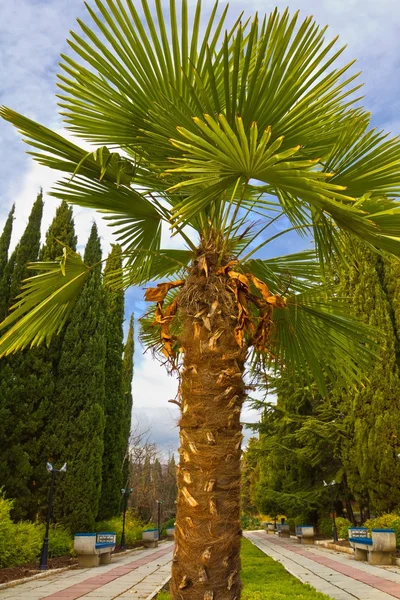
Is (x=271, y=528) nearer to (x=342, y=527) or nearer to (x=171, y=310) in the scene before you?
(x=342, y=527)

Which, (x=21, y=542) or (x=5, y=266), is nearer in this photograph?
(x=21, y=542)

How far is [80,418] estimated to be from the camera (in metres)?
16.0

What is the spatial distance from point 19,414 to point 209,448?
13.6 meters

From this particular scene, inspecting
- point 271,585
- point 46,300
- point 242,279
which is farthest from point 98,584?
point 242,279

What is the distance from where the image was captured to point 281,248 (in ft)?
15.7

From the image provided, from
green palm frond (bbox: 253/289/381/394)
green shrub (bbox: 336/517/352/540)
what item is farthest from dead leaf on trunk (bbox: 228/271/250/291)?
green shrub (bbox: 336/517/352/540)

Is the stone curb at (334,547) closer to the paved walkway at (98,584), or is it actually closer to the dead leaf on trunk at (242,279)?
the paved walkway at (98,584)

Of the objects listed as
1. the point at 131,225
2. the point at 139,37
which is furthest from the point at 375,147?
the point at 131,225

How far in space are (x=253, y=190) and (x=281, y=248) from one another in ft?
2.14

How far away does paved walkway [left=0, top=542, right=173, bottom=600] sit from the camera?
753 cm

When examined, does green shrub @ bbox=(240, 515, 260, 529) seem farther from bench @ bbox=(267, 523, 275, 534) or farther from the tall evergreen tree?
the tall evergreen tree

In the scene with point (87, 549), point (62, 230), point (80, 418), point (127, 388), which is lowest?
point (87, 549)

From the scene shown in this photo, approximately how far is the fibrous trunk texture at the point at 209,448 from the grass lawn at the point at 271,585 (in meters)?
4.05

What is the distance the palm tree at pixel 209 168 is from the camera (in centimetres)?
274
